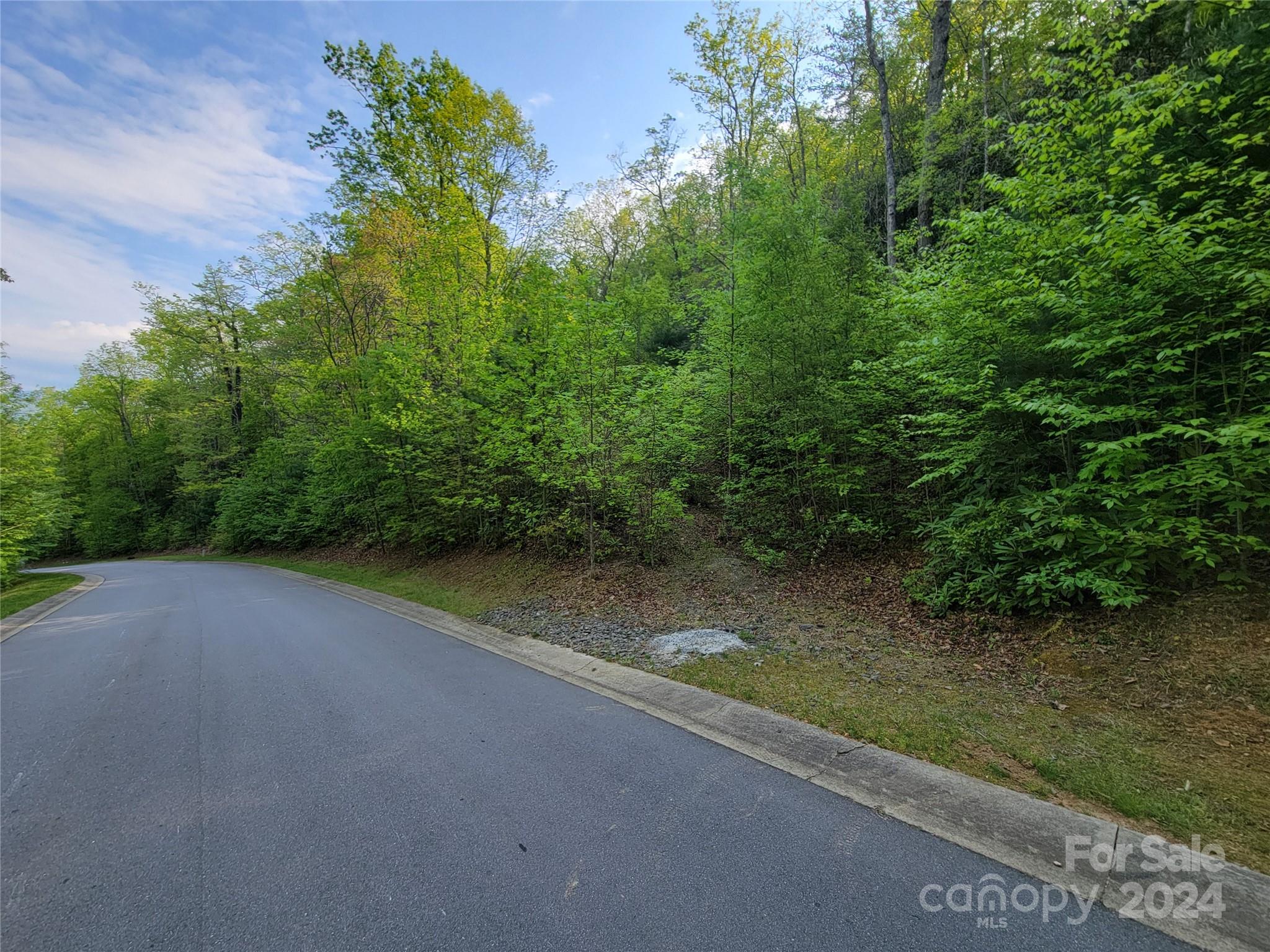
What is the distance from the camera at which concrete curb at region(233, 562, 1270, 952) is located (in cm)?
186

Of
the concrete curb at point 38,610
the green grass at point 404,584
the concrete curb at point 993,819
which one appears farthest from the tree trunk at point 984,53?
the concrete curb at point 38,610

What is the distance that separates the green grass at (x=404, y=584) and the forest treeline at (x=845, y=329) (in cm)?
135

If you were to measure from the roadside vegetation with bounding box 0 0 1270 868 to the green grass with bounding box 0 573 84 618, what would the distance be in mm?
1412

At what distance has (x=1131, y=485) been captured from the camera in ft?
13.0

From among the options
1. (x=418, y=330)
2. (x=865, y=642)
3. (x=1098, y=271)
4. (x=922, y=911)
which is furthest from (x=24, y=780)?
(x=418, y=330)

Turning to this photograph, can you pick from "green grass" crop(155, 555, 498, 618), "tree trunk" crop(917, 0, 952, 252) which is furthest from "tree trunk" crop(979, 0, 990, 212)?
"green grass" crop(155, 555, 498, 618)

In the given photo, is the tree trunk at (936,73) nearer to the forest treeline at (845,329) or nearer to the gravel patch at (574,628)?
the forest treeline at (845,329)

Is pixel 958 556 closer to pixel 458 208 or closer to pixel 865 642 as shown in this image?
pixel 865 642

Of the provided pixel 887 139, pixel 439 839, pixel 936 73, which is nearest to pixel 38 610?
pixel 439 839

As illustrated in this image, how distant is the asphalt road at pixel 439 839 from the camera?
6.35ft

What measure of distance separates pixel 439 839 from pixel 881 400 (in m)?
7.40

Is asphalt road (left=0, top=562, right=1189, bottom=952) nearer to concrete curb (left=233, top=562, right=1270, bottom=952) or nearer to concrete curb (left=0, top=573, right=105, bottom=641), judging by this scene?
concrete curb (left=233, top=562, right=1270, bottom=952)

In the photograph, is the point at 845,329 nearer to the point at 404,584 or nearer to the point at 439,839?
the point at 439,839

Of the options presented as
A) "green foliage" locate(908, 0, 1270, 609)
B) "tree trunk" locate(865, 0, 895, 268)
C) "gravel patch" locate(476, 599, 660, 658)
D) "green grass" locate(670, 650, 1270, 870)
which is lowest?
"gravel patch" locate(476, 599, 660, 658)
